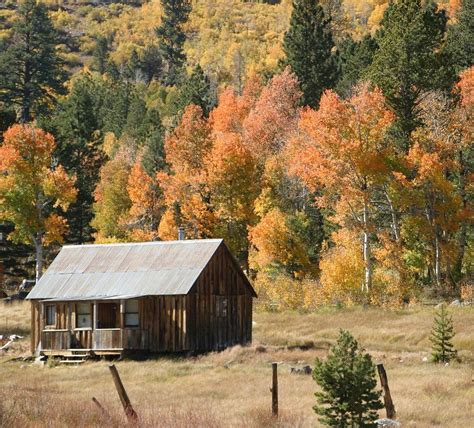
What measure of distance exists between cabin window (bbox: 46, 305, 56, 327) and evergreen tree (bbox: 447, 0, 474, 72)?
3617cm

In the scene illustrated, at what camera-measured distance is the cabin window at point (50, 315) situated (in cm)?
4594

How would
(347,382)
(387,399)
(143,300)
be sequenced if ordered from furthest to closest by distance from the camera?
(143,300)
(387,399)
(347,382)

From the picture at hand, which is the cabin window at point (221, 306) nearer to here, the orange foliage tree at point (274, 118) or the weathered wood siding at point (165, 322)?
the weathered wood siding at point (165, 322)

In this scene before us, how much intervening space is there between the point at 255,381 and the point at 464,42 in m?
45.7

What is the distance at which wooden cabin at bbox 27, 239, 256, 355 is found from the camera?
142 ft

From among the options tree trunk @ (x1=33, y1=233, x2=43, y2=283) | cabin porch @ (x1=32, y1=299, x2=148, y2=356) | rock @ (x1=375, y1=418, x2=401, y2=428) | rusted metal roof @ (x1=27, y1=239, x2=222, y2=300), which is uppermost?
tree trunk @ (x1=33, y1=233, x2=43, y2=283)

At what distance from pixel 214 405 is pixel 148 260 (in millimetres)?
19477

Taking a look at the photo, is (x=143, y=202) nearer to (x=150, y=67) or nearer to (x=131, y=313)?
(x=131, y=313)

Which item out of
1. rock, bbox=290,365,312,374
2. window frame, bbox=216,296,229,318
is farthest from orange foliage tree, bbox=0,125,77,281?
rock, bbox=290,365,312,374

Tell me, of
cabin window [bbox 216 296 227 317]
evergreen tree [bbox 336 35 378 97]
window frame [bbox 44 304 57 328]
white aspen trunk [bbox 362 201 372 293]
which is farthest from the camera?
evergreen tree [bbox 336 35 378 97]

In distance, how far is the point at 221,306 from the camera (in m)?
45.5

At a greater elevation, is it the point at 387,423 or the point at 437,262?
the point at 437,262

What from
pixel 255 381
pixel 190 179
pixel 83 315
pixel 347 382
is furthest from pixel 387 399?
pixel 190 179

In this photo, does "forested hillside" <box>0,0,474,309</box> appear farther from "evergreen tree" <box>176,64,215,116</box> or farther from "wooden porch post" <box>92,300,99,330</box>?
"wooden porch post" <box>92,300,99,330</box>
